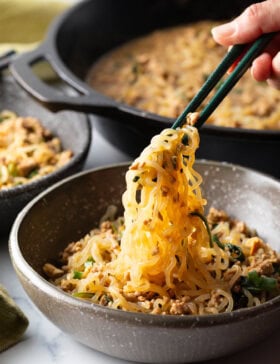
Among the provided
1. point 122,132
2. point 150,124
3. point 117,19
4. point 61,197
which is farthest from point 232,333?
point 117,19

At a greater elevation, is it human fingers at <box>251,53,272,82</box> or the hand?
the hand

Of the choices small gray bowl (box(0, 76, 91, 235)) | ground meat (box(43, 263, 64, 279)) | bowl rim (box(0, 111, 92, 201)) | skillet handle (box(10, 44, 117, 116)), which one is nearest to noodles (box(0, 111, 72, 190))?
small gray bowl (box(0, 76, 91, 235))

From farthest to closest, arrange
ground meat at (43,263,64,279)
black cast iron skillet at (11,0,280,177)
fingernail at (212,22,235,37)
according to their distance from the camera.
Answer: black cast iron skillet at (11,0,280,177)
fingernail at (212,22,235,37)
ground meat at (43,263,64,279)

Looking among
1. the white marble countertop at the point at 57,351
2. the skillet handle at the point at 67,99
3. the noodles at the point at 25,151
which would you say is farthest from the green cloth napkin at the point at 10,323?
the skillet handle at the point at 67,99

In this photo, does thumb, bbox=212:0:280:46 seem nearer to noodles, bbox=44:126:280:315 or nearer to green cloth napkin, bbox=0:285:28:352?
noodles, bbox=44:126:280:315

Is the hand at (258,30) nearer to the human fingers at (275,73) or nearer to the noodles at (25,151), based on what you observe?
the human fingers at (275,73)
